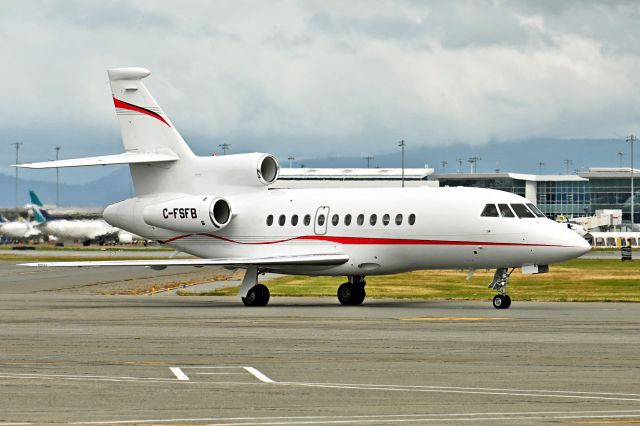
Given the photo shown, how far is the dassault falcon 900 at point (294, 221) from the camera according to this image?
35.0 metres

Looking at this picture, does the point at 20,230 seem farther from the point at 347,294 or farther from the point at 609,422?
the point at 609,422

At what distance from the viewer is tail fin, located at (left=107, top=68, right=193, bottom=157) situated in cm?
4200

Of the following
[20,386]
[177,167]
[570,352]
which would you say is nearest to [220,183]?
[177,167]

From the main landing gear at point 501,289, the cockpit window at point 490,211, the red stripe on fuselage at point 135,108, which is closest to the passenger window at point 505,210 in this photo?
the cockpit window at point 490,211

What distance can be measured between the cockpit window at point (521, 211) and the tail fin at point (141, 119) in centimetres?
1267

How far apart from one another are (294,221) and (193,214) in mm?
3720

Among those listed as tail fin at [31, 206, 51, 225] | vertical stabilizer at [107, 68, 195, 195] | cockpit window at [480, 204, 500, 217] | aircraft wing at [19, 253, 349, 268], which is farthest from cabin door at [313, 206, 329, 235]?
tail fin at [31, 206, 51, 225]

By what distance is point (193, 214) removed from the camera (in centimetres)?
4009

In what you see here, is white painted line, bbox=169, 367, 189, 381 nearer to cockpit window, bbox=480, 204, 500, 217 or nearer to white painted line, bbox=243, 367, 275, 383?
white painted line, bbox=243, 367, 275, 383

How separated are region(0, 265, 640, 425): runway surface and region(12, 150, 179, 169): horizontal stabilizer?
22.8 feet

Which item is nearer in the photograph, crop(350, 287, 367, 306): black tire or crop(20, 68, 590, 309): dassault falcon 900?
crop(20, 68, 590, 309): dassault falcon 900

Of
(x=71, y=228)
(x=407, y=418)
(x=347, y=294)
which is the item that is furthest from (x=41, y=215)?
(x=407, y=418)

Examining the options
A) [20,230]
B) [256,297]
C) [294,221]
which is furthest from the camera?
[20,230]

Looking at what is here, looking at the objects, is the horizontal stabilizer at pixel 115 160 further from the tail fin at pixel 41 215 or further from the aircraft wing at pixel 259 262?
the tail fin at pixel 41 215
